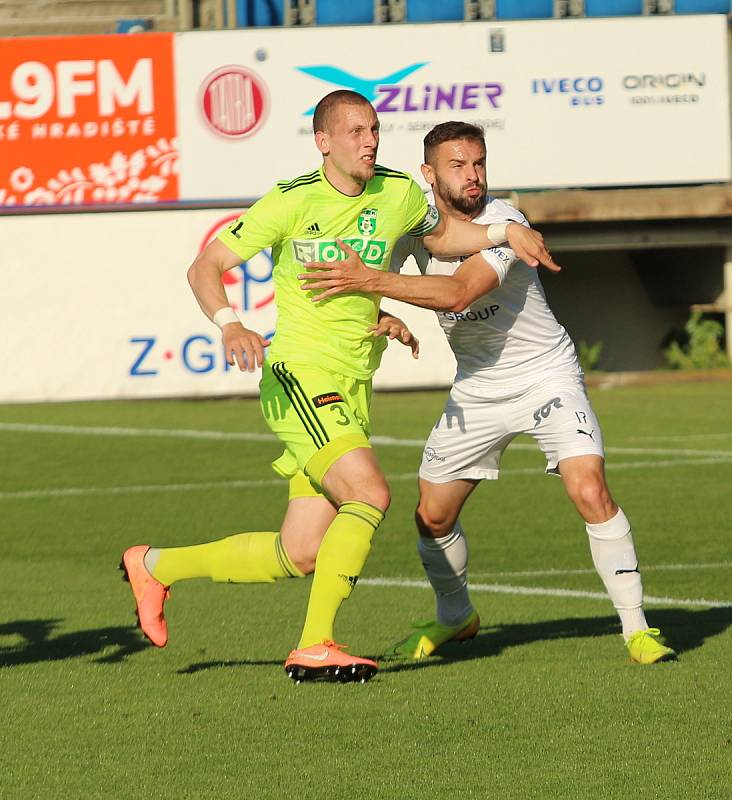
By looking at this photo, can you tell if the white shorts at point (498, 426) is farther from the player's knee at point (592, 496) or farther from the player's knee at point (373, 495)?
the player's knee at point (373, 495)

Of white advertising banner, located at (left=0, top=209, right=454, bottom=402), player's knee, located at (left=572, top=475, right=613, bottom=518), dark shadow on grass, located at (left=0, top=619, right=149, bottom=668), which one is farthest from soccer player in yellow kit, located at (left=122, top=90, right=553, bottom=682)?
white advertising banner, located at (left=0, top=209, right=454, bottom=402)

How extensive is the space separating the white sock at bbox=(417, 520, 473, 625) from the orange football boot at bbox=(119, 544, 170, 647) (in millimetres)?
1178

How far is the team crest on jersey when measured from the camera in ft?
23.1

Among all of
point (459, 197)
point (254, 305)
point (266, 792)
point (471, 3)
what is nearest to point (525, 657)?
point (459, 197)

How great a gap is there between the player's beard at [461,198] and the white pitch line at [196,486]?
25.1 feet

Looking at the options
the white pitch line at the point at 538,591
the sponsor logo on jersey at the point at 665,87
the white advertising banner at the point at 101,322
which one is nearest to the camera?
the white pitch line at the point at 538,591

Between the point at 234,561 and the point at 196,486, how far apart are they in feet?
26.5

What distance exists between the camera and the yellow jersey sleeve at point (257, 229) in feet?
22.5

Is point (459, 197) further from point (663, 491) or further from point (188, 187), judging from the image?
point (188, 187)

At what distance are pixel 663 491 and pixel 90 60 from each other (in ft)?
40.4

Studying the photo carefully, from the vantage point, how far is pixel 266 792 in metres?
5.07

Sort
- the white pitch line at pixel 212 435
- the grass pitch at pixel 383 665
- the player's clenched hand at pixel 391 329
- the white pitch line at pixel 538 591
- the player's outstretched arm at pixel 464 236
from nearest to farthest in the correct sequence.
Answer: the grass pitch at pixel 383 665, the player's clenched hand at pixel 391 329, the player's outstretched arm at pixel 464 236, the white pitch line at pixel 538 591, the white pitch line at pixel 212 435

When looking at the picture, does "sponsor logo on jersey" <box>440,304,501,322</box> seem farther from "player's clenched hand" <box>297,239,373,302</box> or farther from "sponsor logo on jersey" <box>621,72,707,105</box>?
"sponsor logo on jersey" <box>621,72,707,105</box>

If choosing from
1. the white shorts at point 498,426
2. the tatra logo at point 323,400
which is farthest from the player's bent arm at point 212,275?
the white shorts at point 498,426
